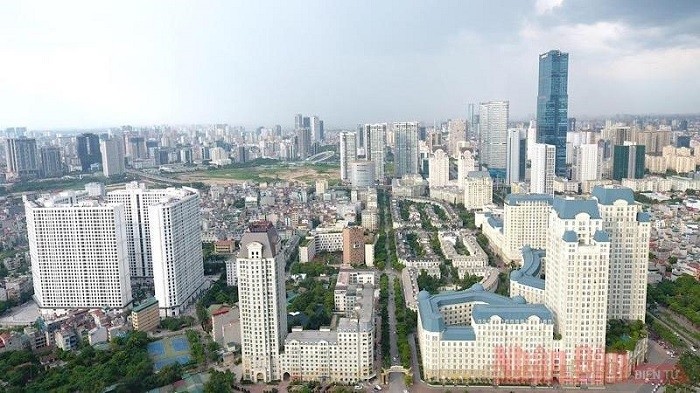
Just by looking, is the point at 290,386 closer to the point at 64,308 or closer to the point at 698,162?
the point at 64,308

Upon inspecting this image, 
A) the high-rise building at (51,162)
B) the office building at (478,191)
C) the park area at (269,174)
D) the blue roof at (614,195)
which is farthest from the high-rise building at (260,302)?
the high-rise building at (51,162)

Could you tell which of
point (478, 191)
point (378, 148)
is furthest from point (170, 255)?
point (378, 148)

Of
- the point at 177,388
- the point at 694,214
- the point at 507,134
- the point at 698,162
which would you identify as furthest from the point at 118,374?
the point at 698,162

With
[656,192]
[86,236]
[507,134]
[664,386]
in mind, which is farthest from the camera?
[507,134]

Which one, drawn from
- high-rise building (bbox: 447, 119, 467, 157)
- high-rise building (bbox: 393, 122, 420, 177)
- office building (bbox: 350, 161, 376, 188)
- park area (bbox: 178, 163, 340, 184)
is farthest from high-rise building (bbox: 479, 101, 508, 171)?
park area (bbox: 178, 163, 340, 184)

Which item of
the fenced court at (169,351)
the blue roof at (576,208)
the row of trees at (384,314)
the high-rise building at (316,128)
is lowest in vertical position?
the fenced court at (169,351)

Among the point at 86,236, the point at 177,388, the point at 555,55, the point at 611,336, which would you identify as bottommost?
the point at 177,388

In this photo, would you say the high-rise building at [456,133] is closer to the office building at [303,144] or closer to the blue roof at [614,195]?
the office building at [303,144]
